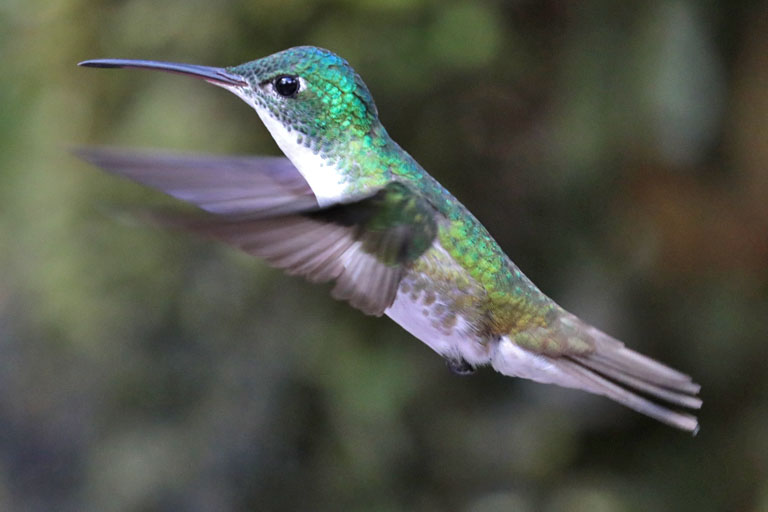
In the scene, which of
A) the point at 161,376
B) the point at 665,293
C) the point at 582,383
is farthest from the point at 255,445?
the point at 582,383

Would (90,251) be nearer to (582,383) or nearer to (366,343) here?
(366,343)

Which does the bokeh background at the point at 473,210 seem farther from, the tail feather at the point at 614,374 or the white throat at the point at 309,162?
the white throat at the point at 309,162

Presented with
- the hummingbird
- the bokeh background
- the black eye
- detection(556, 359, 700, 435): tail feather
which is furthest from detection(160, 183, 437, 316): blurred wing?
the bokeh background

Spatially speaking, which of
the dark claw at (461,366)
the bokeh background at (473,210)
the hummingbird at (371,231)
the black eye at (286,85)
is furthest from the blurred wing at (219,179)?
the bokeh background at (473,210)

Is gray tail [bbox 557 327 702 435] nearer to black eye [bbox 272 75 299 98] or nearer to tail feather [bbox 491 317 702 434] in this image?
tail feather [bbox 491 317 702 434]

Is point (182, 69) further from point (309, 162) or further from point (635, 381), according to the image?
point (635, 381)

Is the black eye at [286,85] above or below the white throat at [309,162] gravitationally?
above

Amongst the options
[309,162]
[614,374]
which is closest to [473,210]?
[614,374]
